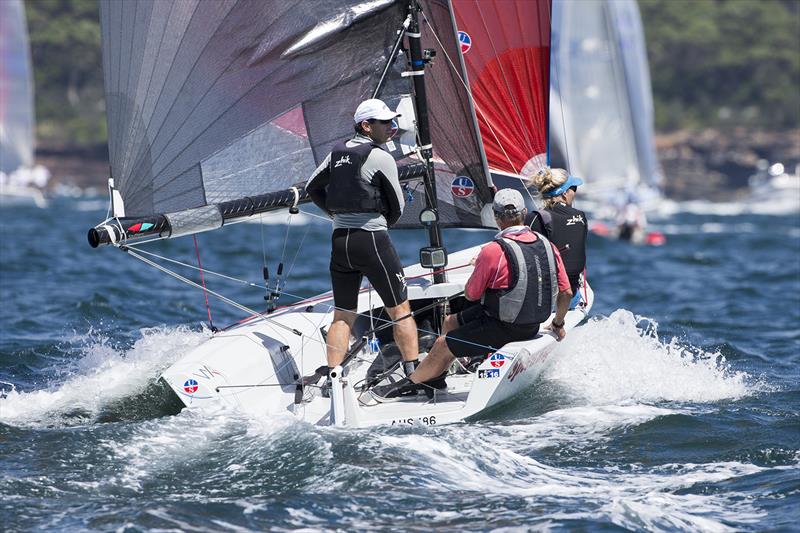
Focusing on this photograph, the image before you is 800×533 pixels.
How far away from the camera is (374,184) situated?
232 inches

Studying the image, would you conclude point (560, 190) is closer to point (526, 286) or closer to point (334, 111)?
point (526, 286)

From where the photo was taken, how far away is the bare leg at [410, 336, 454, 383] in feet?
19.7

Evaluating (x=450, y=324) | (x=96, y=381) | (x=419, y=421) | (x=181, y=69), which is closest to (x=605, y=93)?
(x=181, y=69)

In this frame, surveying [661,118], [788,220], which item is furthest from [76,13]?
[788,220]

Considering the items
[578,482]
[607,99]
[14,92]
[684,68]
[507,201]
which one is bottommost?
[578,482]

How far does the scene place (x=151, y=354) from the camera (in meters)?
7.02

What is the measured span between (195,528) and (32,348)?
4157 mm

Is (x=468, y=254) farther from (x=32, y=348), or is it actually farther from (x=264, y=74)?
(x=32, y=348)

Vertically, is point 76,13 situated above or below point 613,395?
above

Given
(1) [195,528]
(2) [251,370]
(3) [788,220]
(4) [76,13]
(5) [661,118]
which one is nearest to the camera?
(1) [195,528]

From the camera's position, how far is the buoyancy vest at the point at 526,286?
5.77 metres

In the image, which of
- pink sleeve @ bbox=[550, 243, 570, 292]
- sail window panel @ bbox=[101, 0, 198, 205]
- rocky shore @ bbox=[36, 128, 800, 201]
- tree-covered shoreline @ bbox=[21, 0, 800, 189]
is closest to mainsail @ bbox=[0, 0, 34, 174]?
sail window panel @ bbox=[101, 0, 198, 205]

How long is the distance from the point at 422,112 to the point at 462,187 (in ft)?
2.11

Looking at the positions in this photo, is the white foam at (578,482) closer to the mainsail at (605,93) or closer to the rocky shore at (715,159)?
the mainsail at (605,93)
